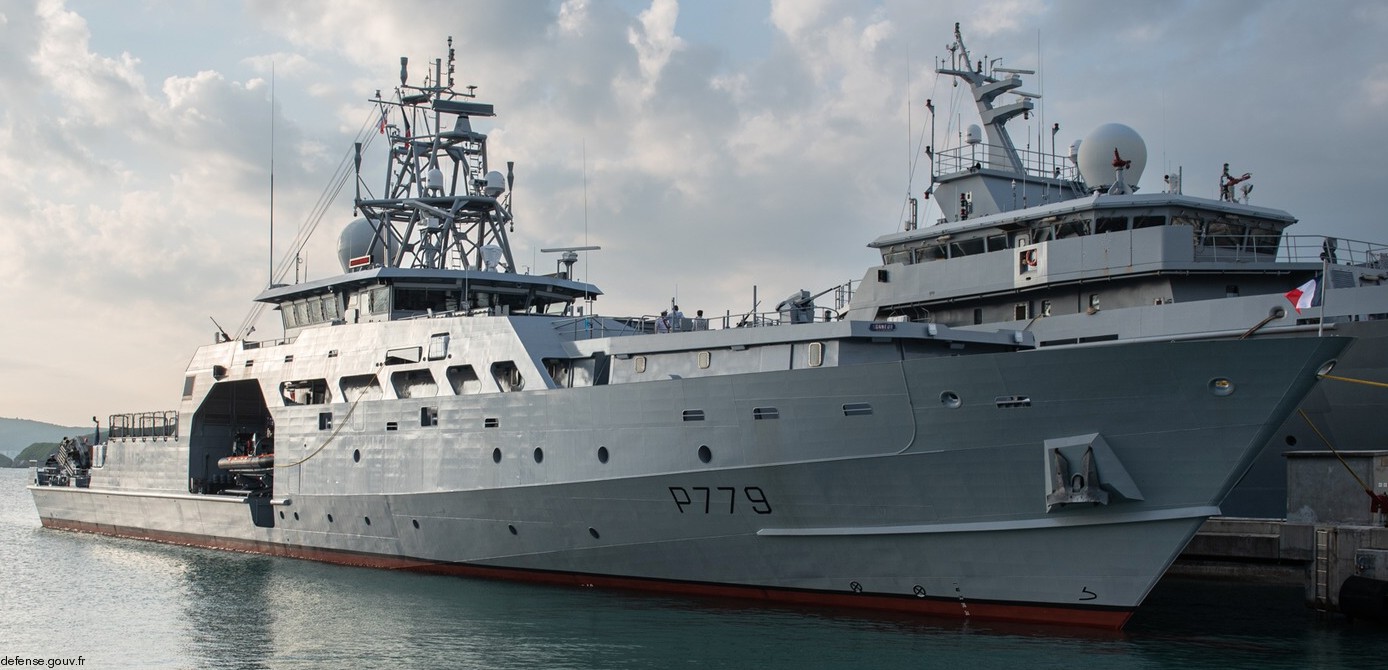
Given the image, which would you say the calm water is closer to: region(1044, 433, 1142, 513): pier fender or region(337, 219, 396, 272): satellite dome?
region(1044, 433, 1142, 513): pier fender

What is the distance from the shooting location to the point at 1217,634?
14.4 m

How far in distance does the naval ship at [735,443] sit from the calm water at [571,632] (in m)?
0.60

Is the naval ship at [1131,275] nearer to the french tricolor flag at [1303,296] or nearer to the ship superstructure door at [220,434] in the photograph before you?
the french tricolor flag at [1303,296]

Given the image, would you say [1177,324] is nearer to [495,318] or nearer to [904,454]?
[904,454]

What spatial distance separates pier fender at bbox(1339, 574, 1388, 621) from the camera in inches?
595

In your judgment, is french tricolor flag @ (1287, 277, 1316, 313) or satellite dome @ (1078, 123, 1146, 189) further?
satellite dome @ (1078, 123, 1146, 189)

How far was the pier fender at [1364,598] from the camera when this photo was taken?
49.6ft

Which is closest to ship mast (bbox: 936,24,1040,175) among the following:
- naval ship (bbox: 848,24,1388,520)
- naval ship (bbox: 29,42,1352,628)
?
naval ship (bbox: 848,24,1388,520)

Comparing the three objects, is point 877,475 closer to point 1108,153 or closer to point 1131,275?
point 1131,275

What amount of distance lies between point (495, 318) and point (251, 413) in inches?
429

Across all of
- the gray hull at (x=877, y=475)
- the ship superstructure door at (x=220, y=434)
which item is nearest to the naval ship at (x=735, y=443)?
the gray hull at (x=877, y=475)

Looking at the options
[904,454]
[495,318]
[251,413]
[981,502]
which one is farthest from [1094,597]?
[251,413]

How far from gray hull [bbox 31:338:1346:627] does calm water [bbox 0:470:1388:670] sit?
0.54 metres

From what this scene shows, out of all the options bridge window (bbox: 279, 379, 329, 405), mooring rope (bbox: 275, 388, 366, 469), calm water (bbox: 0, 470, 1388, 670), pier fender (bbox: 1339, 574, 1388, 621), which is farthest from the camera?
bridge window (bbox: 279, 379, 329, 405)
